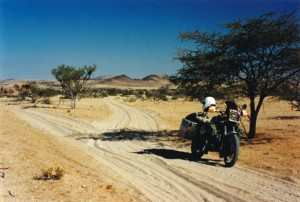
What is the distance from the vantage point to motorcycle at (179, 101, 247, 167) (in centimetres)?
1020

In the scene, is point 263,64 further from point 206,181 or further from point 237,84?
point 206,181

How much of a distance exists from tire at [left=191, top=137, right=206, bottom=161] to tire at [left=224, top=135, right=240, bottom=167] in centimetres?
105

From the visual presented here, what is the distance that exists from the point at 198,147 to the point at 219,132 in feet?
3.97

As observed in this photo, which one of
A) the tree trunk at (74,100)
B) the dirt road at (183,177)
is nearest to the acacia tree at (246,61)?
the dirt road at (183,177)

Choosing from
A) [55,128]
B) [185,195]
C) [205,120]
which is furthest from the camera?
[55,128]

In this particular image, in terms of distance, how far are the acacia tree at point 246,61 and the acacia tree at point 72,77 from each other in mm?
30993

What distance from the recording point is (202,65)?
16609 millimetres

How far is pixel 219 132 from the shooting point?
10.7 m

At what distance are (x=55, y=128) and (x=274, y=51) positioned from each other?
1504cm

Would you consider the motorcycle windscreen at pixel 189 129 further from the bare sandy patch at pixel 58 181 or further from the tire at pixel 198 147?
the bare sandy patch at pixel 58 181

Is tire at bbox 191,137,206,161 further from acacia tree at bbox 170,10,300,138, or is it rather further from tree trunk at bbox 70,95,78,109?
tree trunk at bbox 70,95,78,109

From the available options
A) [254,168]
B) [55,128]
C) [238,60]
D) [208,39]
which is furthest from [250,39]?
[55,128]

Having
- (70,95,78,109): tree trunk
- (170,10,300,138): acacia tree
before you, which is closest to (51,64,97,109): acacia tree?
(70,95,78,109): tree trunk

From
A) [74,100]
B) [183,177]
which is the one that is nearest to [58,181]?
[183,177]
